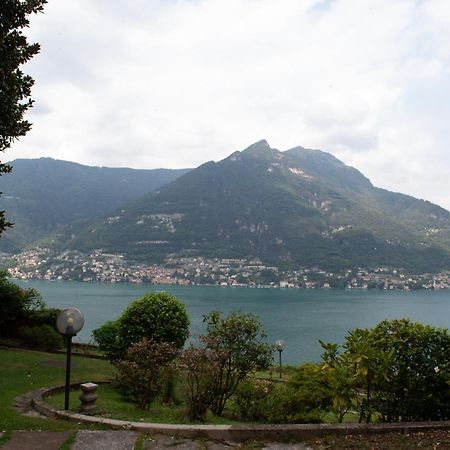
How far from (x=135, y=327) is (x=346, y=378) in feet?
31.0

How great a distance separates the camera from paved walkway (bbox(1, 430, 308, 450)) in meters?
5.50

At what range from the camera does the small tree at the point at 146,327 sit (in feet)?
51.5

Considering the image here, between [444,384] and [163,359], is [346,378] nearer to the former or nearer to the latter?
[444,384]

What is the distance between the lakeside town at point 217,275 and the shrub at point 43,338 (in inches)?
6249

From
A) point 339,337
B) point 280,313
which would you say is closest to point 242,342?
point 339,337

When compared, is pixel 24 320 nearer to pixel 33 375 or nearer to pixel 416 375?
pixel 33 375

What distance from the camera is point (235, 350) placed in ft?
34.5

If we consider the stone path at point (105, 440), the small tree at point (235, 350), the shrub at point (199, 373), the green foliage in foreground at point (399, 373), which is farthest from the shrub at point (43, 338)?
the green foliage in foreground at point (399, 373)

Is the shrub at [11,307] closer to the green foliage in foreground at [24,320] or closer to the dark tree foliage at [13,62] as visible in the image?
the green foliage in foreground at [24,320]

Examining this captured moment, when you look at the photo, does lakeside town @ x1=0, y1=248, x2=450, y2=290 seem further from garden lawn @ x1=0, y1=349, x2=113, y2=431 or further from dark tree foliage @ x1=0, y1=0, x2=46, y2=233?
dark tree foliage @ x1=0, y1=0, x2=46, y2=233

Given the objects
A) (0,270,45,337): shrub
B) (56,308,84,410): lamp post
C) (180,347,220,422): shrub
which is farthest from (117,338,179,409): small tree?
(0,270,45,337): shrub

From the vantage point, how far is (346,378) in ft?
26.3

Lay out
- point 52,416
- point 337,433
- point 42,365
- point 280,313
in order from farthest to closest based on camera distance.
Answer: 1. point 280,313
2. point 42,365
3. point 52,416
4. point 337,433

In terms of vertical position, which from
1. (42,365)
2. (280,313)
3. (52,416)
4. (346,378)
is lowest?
(280,313)
